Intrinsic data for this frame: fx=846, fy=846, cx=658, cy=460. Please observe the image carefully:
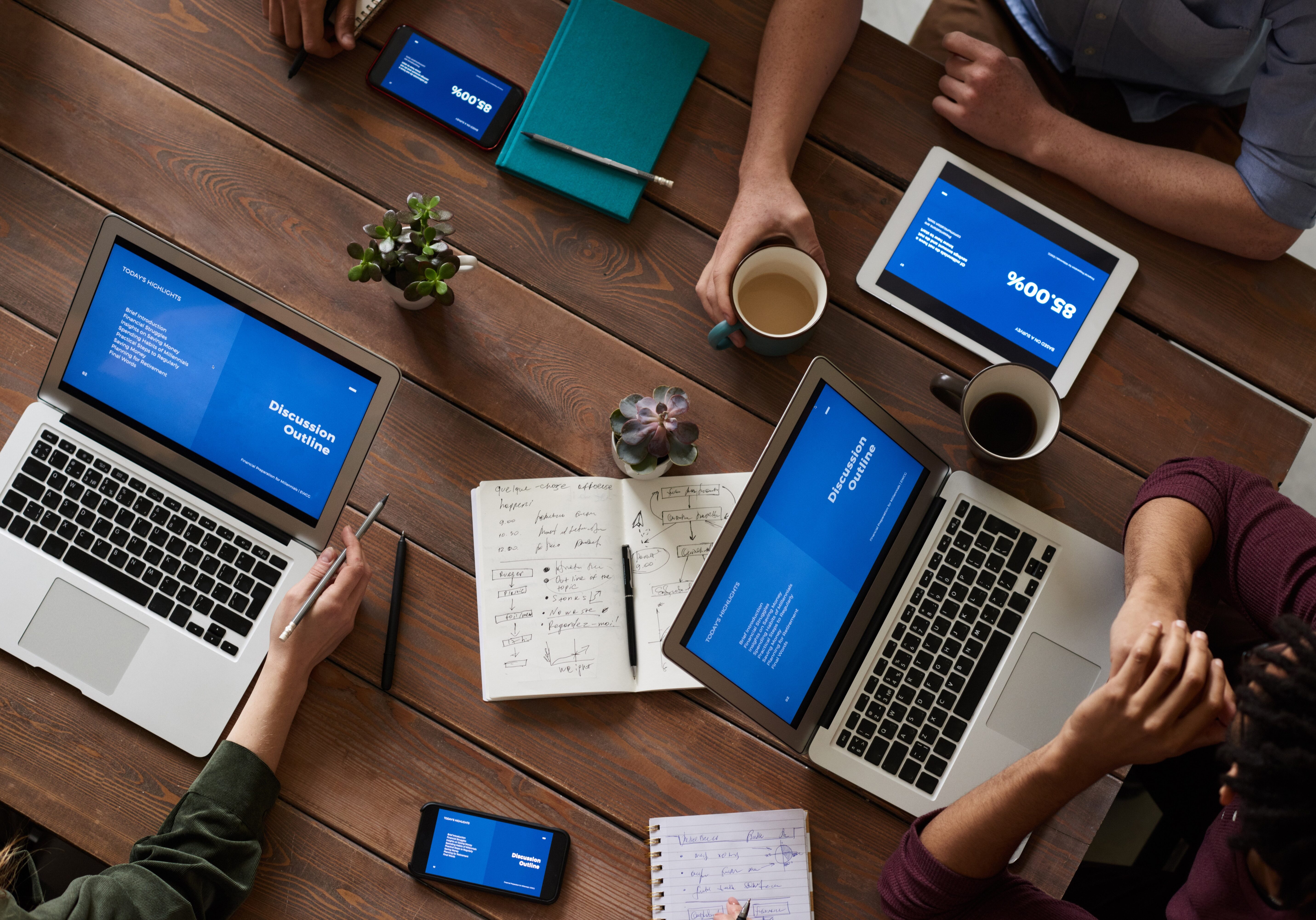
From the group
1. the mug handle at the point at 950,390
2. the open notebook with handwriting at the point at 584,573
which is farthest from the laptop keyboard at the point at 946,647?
the open notebook with handwriting at the point at 584,573

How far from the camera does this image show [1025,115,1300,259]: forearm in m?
1.20

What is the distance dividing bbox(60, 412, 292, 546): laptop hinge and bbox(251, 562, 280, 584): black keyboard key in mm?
35

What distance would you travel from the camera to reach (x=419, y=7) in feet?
4.09

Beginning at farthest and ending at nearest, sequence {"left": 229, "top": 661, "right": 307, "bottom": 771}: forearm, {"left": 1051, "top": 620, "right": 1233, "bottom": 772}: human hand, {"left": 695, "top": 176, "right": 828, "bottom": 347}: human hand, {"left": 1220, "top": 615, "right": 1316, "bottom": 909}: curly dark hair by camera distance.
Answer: {"left": 695, "top": 176, "right": 828, "bottom": 347}: human hand
{"left": 229, "top": 661, "right": 307, "bottom": 771}: forearm
{"left": 1051, "top": 620, "right": 1233, "bottom": 772}: human hand
{"left": 1220, "top": 615, "right": 1316, "bottom": 909}: curly dark hair

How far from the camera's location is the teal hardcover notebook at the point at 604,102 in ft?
3.96

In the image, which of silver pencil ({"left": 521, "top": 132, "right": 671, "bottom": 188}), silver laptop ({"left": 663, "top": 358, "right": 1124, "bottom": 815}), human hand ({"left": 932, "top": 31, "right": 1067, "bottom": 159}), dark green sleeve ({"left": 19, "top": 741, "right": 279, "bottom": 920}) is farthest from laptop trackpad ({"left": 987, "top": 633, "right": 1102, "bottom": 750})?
dark green sleeve ({"left": 19, "top": 741, "right": 279, "bottom": 920})

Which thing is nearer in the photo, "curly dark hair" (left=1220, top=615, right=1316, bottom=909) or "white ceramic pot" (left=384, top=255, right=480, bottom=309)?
"curly dark hair" (left=1220, top=615, right=1316, bottom=909)

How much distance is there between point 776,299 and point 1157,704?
663 millimetres

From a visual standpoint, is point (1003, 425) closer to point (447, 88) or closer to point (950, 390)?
point (950, 390)

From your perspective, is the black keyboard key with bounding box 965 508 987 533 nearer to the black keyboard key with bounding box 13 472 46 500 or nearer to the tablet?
the tablet

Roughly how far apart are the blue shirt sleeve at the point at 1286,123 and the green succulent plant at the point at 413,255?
3.66 ft

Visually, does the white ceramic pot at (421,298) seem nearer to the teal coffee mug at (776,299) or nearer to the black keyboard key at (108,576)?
the teal coffee mug at (776,299)

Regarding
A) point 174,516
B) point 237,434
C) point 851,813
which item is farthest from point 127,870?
point 851,813

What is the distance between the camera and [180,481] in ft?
3.60
